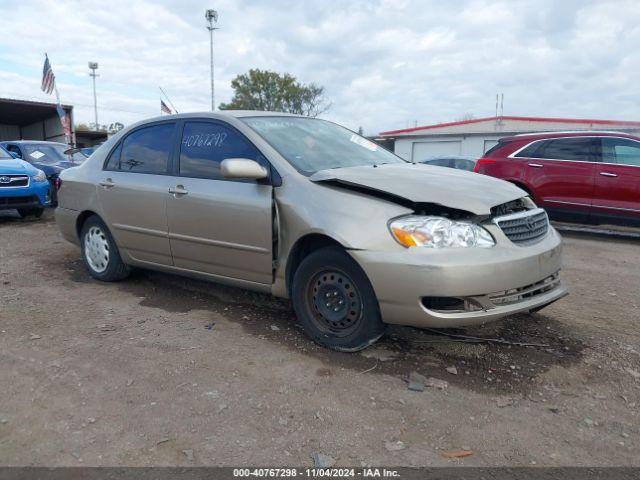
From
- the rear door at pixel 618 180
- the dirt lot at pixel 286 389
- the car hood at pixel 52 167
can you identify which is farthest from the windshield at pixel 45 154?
the rear door at pixel 618 180

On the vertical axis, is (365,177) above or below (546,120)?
below

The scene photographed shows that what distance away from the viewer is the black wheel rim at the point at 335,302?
328cm

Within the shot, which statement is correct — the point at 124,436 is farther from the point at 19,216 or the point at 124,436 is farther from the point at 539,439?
the point at 19,216

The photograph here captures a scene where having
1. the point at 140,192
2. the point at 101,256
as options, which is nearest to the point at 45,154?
the point at 101,256

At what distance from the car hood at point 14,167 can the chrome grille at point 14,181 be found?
7 cm

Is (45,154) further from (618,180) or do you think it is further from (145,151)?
(618,180)

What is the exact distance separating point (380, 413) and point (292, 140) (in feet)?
7.16

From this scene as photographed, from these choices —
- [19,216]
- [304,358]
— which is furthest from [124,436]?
[19,216]

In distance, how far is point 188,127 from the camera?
430cm

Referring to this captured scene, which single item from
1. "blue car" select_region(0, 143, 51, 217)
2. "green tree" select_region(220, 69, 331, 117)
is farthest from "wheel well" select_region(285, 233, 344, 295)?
"green tree" select_region(220, 69, 331, 117)

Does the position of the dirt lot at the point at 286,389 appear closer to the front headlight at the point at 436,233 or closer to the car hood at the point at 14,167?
the front headlight at the point at 436,233

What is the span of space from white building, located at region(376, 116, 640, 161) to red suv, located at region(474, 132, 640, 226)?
1691cm

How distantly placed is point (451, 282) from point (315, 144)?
5.62ft

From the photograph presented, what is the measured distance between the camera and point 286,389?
293cm
